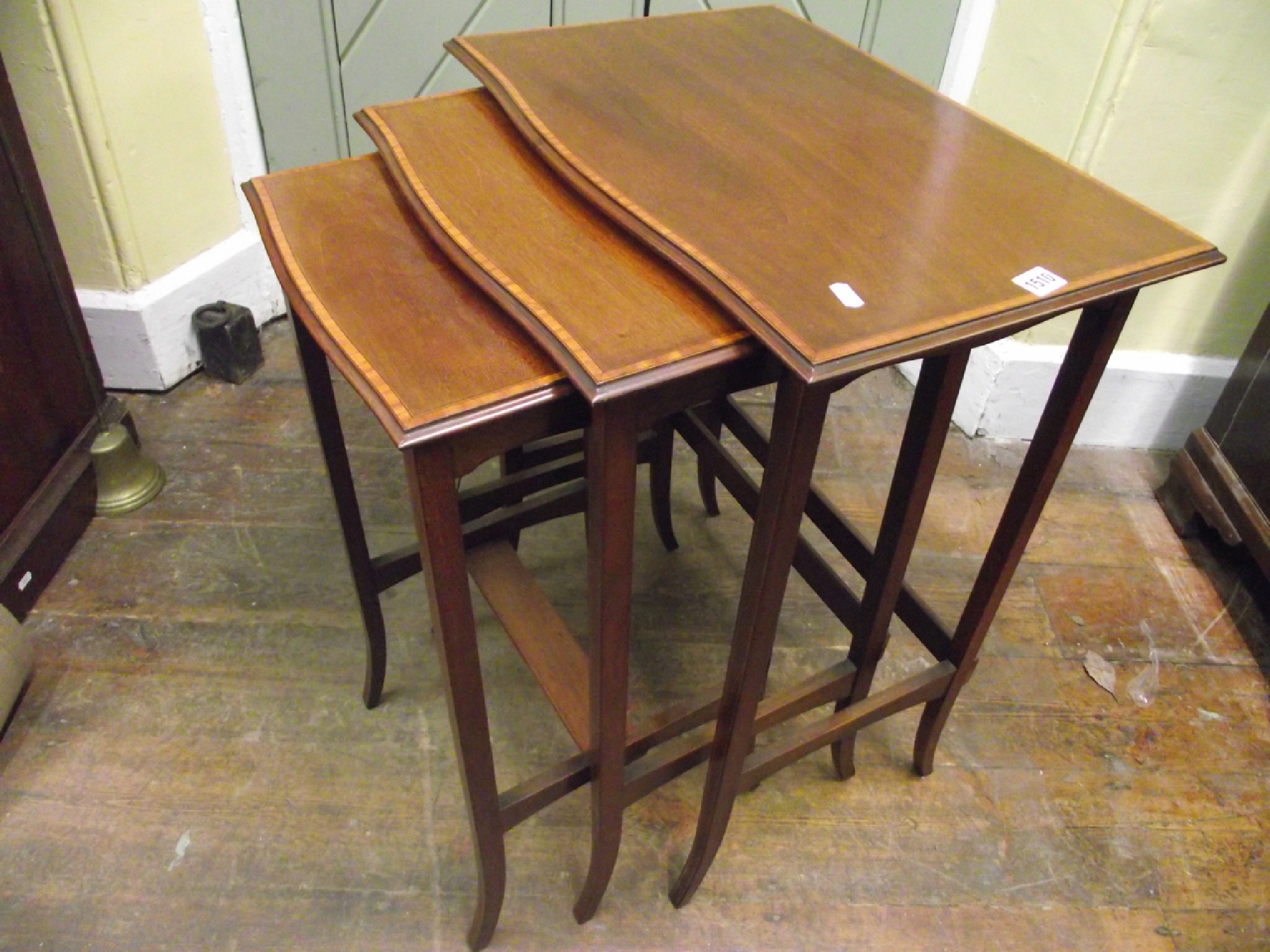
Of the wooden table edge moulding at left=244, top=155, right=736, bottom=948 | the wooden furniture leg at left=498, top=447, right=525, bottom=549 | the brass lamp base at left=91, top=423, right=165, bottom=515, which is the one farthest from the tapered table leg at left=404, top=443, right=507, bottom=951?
the brass lamp base at left=91, top=423, right=165, bottom=515

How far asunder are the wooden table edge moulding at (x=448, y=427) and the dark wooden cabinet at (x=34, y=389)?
718mm

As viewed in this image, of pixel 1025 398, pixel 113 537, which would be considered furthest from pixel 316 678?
pixel 1025 398

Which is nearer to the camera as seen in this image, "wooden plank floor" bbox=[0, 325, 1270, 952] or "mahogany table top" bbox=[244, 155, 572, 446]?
"mahogany table top" bbox=[244, 155, 572, 446]

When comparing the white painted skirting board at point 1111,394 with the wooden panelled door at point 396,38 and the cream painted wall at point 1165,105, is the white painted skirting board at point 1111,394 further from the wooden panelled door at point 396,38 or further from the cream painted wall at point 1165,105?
the wooden panelled door at point 396,38

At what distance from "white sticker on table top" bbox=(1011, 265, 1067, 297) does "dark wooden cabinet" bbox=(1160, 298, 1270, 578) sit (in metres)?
1.22

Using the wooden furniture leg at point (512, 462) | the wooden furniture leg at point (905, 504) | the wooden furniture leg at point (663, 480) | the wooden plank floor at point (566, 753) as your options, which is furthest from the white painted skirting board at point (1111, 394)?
the wooden furniture leg at point (512, 462)

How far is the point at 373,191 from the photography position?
1194 mm

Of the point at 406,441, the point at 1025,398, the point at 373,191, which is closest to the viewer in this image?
the point at 406,441

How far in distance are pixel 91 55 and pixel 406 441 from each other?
1593mm

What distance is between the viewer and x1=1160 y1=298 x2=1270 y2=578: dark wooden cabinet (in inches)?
74.0

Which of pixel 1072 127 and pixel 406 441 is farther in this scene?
pixel 1072 127

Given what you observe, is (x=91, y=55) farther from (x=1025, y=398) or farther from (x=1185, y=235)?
(x=1025, y=398)

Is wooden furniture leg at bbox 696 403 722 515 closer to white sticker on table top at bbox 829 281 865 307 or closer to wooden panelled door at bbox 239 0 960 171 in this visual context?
white sticker on table top at bbox 829 281 865 307

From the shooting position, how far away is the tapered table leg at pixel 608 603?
0.91 meters
